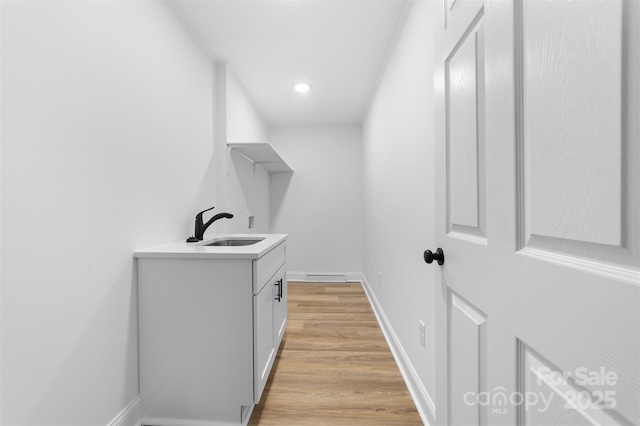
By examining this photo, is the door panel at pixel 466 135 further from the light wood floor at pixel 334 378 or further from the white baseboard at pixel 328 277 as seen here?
the white baseboard at pixel 328 277

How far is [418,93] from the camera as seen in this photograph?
1.51 m

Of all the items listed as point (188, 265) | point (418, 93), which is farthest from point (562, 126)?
point (188, 265)

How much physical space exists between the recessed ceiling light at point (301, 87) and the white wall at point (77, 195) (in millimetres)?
1397

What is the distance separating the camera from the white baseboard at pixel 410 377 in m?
1.34

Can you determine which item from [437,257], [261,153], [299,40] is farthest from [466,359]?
[261,153]

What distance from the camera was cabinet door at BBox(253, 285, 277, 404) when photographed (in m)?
1.32

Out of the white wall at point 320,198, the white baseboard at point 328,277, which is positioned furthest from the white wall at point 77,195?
the white baseboard at point 328,277

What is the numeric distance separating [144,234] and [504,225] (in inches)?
61.7

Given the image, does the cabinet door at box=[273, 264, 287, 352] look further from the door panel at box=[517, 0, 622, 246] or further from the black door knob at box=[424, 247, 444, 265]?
the door panel at box=[517, 0, 622, 246]

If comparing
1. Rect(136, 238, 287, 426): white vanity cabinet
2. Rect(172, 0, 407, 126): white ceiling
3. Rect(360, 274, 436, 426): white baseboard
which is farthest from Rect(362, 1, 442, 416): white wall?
Rect(136, 238, 287, 426): white vanity cabinet

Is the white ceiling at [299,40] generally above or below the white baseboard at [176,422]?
above

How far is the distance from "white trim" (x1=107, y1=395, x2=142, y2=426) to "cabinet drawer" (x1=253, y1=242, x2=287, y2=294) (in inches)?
30.7

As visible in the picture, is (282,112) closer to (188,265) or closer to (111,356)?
(188,265)

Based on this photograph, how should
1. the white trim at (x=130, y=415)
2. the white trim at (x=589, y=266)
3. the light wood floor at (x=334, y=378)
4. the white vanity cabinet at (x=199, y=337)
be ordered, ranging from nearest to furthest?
1. the white trim at (x=589, y=266)
2. the white trim at (x=130, y=415)
3. the white vanity cabinet at (x=199, y=337)
4. the light wood floor at (x=334, y=378)
